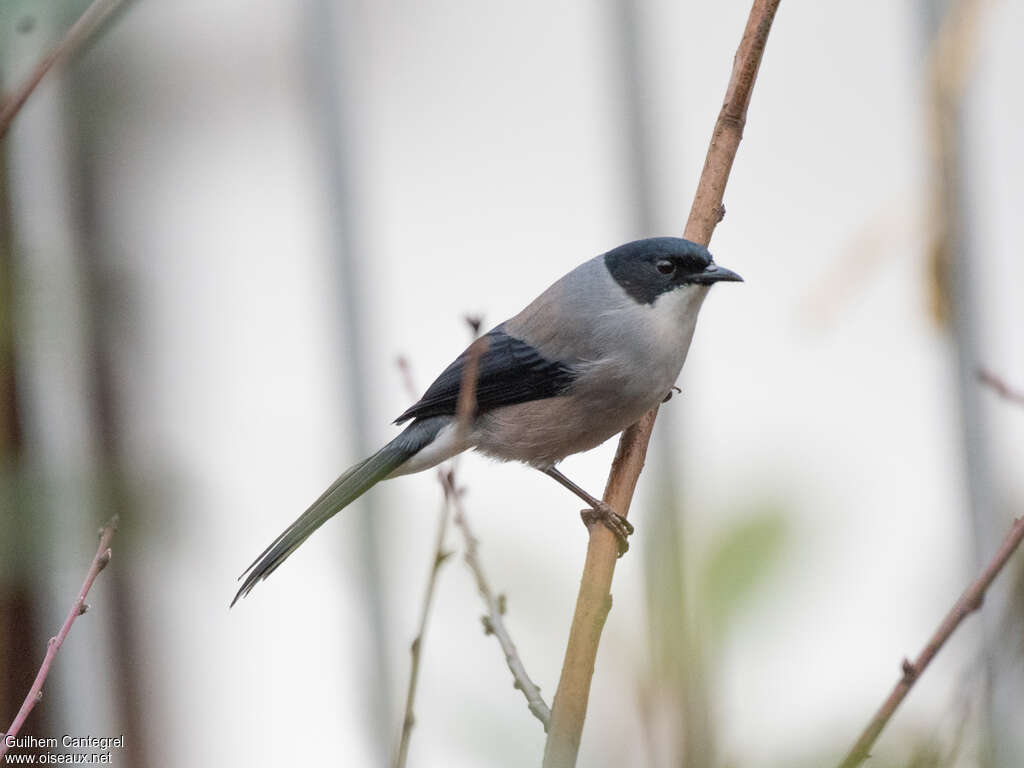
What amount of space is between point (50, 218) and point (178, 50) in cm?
143

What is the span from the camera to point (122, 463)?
1780 mm

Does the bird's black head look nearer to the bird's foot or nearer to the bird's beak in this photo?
the bird's beak

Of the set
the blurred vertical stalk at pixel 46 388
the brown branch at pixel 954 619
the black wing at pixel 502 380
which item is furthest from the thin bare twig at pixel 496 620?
the black wing at pixel 502 380

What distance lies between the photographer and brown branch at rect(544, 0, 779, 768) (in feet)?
2.51

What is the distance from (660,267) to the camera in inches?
86.6

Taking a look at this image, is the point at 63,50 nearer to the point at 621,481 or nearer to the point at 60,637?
the point at 60,637

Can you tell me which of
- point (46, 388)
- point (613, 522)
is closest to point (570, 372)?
point (613, 522)

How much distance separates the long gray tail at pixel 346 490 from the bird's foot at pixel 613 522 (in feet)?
1.18

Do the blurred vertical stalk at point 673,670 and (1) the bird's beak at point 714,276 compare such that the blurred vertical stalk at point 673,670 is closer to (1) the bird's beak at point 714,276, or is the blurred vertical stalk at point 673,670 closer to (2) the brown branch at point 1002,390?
(2) the brown branch at point 1002,390

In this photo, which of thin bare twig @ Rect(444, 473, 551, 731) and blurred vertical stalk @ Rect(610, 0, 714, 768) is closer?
blurred vertical stalk @ Rect(610, 0, 714, 768)

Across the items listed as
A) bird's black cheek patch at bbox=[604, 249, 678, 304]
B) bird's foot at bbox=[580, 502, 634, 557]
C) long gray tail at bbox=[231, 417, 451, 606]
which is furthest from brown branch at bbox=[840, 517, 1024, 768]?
bird's black cheek patch at bbox=[604, 249, 678, 304]

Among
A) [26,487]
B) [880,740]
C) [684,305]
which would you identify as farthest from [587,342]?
[880,740]

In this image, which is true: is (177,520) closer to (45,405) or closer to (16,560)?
(45,405)

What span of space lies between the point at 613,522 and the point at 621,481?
1.33 feet
